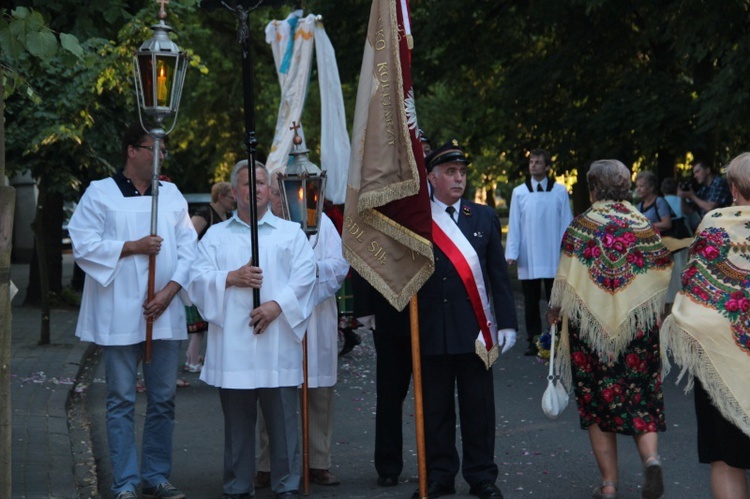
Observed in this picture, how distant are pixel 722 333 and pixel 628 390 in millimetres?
1421

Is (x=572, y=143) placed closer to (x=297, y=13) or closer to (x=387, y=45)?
(x=297, y=13)

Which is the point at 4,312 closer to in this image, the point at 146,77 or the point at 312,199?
the point at 146,77

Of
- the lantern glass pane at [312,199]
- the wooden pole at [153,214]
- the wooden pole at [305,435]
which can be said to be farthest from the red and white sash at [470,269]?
the wooden pole at [153,214]

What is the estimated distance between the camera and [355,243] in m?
7.33

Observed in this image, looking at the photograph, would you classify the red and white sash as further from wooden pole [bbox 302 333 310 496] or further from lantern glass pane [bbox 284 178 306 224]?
wooden pole [bbox 302 333 310 496]

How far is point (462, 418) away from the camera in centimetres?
736

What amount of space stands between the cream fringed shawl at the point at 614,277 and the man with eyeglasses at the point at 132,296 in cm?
226

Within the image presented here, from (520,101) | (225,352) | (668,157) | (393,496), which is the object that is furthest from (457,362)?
(520,101)

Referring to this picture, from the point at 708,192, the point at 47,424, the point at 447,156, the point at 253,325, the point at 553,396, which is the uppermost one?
the point at 708,192

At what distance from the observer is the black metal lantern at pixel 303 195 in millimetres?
7641

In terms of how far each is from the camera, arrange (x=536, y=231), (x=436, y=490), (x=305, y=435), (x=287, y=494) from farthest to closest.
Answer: (x=536, y=231)
(x=305, y=435)
(x=436, y=490)
(x=287, y=494)

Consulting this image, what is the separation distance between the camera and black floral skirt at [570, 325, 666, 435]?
7086mm

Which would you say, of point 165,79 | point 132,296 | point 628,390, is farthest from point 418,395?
point 165,79

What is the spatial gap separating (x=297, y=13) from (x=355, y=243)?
18.9 feet
